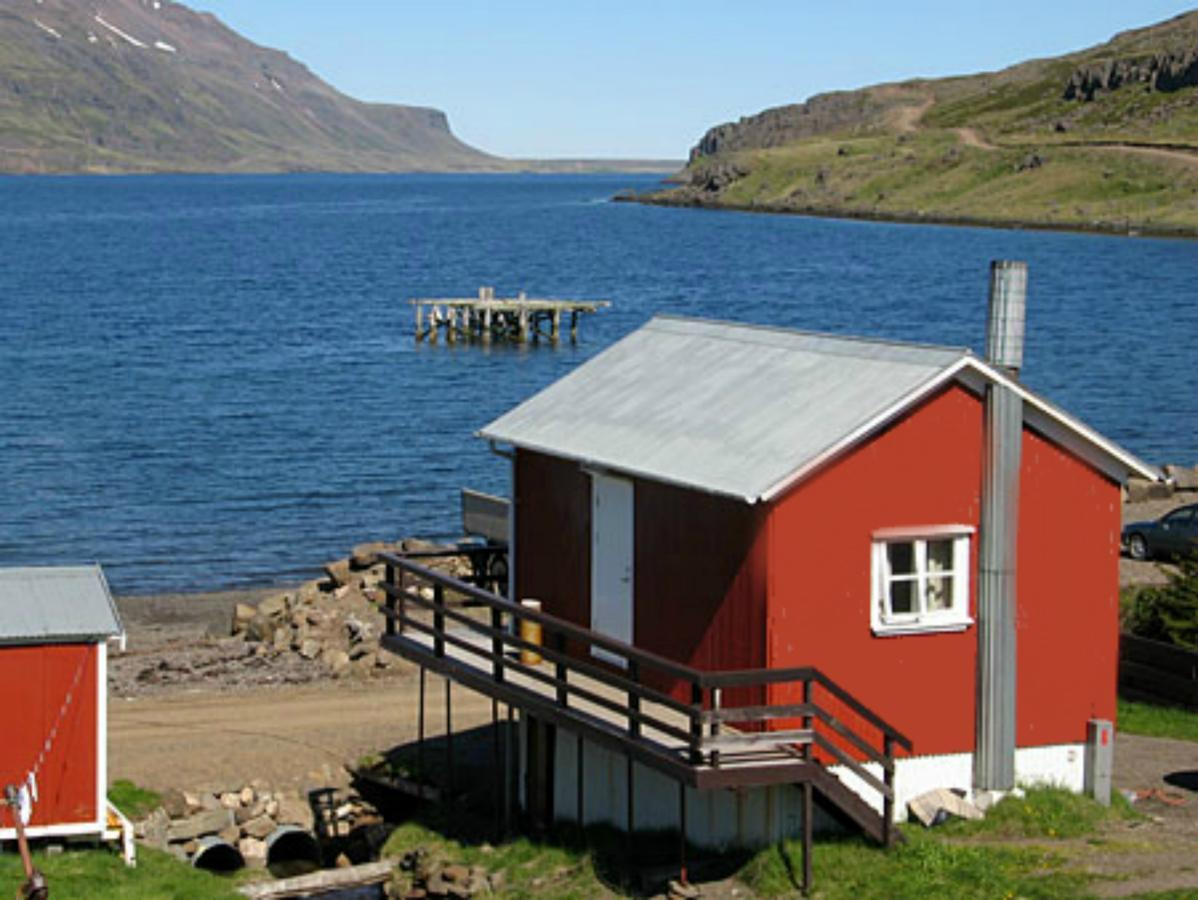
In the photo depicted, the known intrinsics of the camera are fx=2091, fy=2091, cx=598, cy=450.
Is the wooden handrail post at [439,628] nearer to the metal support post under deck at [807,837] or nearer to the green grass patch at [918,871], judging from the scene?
the green grass patch at [918,871]

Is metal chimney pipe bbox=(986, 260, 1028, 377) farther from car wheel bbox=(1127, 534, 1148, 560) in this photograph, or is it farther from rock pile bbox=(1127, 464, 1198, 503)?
rock pile bbox=(1127, 464, 1198, 503)

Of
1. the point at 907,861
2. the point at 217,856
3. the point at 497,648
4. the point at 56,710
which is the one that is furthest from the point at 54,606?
the point at 907,861

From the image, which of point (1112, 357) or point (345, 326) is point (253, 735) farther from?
point (345, 326)

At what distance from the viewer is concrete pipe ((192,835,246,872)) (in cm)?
2352

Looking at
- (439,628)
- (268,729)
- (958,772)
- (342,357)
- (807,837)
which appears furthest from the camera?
(342,357)

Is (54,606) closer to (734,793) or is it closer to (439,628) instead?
(439,628)

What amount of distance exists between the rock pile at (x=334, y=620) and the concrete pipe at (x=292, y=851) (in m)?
7.78

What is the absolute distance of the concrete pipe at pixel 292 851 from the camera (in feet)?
78.8

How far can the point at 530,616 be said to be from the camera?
69.2 ft

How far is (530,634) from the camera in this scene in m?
22.6

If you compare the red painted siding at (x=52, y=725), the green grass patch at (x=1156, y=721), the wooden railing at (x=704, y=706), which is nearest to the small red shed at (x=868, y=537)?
the wooden railing at (x=704, y=706)

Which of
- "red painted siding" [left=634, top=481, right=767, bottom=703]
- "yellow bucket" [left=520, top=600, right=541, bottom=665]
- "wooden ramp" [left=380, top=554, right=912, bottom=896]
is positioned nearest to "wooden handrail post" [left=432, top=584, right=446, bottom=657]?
"wooden ramp" [left=380, top=554, right=912, bottom=896]

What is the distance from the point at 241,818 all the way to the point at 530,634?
4679 millimetres

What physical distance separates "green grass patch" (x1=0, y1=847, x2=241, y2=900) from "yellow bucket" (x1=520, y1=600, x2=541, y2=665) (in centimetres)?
395
